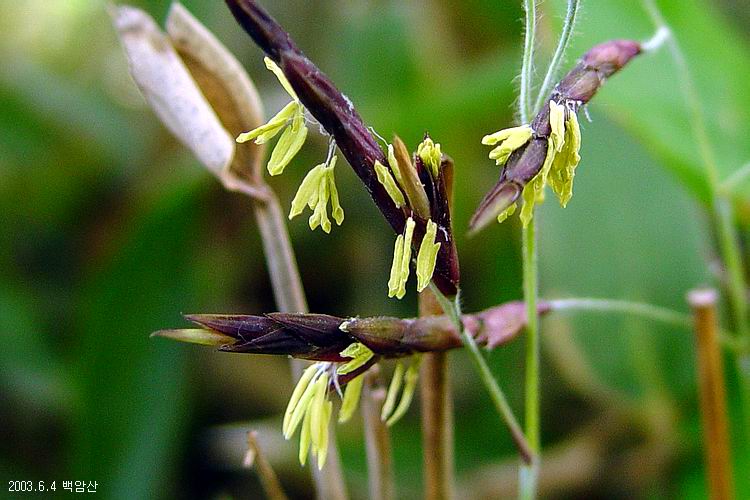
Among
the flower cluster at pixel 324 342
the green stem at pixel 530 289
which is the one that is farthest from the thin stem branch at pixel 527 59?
the flower cluster at pixel 324 342

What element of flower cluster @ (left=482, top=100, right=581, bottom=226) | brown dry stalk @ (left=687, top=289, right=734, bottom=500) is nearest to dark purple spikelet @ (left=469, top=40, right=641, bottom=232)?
flower cluster @ (left=482, top=100, right=581, bottom=226)

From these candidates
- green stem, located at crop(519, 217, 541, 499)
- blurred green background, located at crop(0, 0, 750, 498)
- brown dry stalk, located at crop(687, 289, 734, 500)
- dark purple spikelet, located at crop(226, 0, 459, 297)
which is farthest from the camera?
blurred green background, located at crop(0, 0, 750, 498)

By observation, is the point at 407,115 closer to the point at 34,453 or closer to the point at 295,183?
the point at 295,183

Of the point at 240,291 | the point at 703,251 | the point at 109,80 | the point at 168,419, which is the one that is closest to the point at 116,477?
the point at 168,419

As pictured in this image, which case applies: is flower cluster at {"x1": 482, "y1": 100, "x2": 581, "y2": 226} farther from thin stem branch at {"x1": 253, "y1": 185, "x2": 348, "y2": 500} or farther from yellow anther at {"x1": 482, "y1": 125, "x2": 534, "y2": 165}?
thin stem branch at {"x1": 253, "y1": 185, "x2": 348, "y2": 500}

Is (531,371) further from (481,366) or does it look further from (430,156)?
(430,156)

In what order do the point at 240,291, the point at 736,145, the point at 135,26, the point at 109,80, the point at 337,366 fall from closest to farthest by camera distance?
the point at 337,366 < the point at 135,26 < the point at 736,145 < the point at 240,291 < the point at 109,80

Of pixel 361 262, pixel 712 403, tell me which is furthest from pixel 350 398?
pixel 361 262
